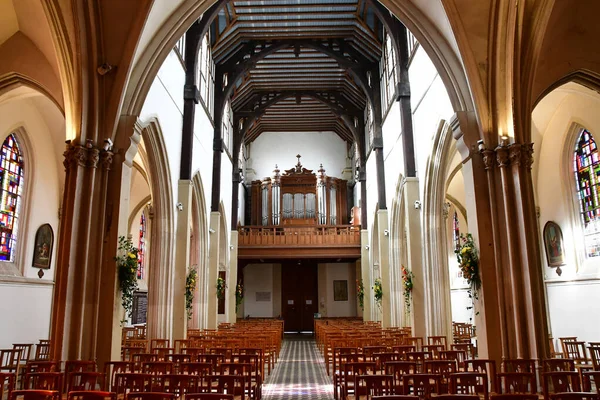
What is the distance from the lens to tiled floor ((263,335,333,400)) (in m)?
8.23

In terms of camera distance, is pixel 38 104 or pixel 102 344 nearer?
pixel 102 344

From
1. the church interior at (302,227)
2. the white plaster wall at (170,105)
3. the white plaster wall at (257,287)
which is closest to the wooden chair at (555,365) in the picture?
the church interior at (302,227)

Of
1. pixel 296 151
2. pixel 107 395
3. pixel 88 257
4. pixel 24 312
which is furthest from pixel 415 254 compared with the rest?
pixel 296 151

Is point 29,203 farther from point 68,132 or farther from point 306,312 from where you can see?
point 306,312

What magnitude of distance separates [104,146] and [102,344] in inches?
132

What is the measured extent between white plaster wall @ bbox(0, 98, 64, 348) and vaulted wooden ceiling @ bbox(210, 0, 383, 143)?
7120mm

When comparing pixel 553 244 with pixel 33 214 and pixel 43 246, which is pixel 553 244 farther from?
pixel 33 214

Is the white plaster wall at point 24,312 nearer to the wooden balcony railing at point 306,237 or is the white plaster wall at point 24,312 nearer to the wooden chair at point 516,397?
the wooden balcony railing at point 306,237

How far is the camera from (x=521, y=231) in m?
7.66

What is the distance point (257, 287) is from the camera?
90.4 feet

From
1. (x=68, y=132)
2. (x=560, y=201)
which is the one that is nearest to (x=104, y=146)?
(x=68, y=132)

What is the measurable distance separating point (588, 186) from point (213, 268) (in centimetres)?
1181

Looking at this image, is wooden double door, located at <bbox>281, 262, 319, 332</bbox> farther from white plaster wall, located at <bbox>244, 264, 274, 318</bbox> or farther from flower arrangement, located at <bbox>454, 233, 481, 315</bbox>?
flower arrangement, located at <bbox>454, 233, 481, 315</bbox>

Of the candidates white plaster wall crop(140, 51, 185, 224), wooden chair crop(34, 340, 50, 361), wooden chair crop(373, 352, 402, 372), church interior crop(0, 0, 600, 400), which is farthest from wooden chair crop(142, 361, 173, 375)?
white plaster wall crop(140, 51, 185, 224)
